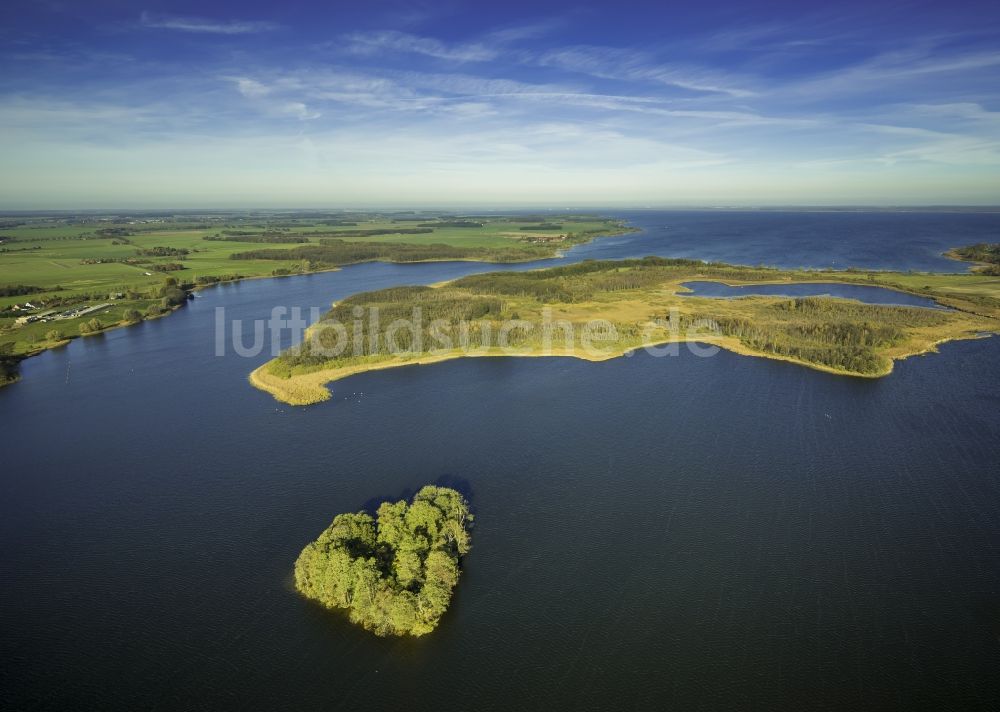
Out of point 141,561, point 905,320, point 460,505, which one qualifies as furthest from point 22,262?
point 905,320

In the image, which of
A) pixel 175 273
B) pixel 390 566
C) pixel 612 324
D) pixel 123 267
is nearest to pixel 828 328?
pixel 612 324

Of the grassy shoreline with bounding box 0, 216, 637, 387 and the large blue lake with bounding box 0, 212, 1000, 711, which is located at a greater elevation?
the grassy shoreline with bounding box 0, 216, 637, 387

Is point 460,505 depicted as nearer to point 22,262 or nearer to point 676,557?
point 676,557

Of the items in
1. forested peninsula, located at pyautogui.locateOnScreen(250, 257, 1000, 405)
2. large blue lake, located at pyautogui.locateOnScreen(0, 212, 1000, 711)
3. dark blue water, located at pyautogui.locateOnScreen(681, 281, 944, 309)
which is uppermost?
dark blue water, located at pyautogui.locateOnScreen(681, 281, 944, 309)

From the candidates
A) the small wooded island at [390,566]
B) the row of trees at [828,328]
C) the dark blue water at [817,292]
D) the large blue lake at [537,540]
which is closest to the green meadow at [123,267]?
the large blue lake at [537,540]

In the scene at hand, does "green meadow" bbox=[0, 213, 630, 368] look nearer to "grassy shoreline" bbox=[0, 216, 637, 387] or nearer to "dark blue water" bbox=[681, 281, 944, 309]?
"grassy shoreline" bbox=[0, 216, 637, 387]

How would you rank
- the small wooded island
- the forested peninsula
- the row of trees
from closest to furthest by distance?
the small wooded island → the forested peninsula → the row of trees

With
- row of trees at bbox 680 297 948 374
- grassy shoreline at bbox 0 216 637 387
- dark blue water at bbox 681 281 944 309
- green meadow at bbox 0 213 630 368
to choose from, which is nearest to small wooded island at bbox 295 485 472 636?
row of trees at bbox 680 297 948 374
